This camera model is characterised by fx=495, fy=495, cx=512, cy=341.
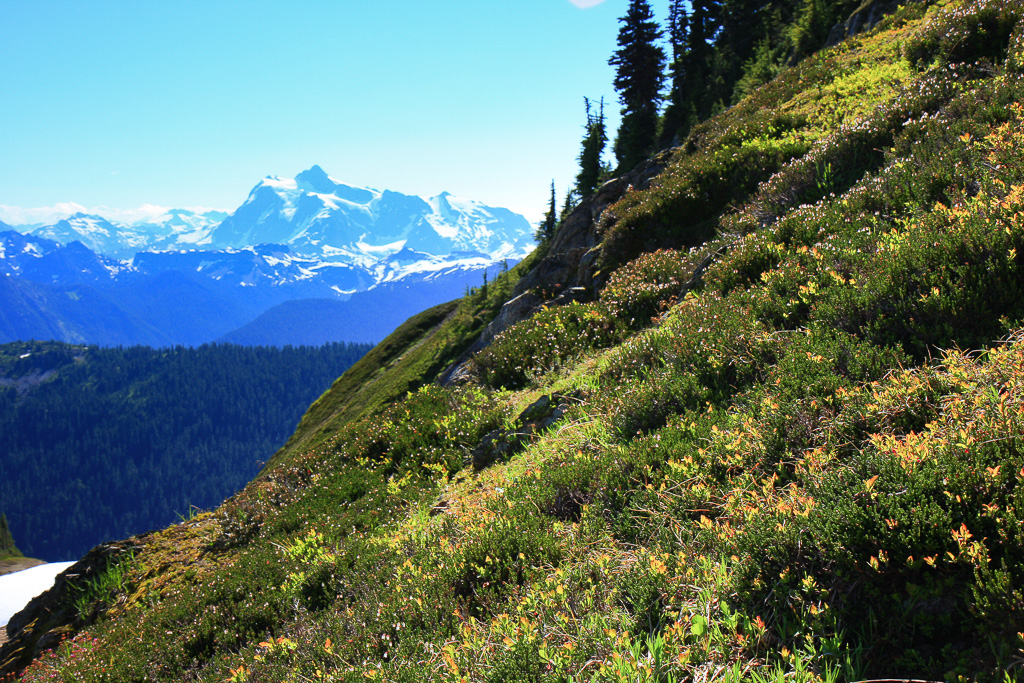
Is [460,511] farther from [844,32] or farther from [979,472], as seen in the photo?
[844,32]

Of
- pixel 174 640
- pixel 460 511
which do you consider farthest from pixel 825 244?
pixel 174 640

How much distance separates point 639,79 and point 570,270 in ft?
133

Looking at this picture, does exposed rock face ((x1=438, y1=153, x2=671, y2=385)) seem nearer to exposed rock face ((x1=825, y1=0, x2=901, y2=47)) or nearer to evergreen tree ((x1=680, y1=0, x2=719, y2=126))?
exposed rock face ((x1=825, y1=0, x2=901, y2=47))

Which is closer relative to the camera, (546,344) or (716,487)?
(716,487)

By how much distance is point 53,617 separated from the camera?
8.02 meters

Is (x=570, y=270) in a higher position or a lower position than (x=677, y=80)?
lower

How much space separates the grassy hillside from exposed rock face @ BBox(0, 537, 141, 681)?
0.09 meters

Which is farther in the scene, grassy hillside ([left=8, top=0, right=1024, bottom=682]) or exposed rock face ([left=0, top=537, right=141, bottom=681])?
exposed rock face ([left=0, top=537, right=141, bottom=681])

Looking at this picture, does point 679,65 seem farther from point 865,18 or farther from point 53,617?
point 53,617

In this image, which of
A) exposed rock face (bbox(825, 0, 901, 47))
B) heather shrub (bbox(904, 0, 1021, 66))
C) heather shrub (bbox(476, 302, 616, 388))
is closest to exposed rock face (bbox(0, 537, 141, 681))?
heather shrub (bbox(476, 302, 616, 388))

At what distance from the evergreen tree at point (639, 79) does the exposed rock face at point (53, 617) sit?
161 ft

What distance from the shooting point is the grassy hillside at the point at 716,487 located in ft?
8.53

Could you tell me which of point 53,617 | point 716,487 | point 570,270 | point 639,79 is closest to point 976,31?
point 570,270

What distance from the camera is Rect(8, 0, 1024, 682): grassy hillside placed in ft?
8.53
